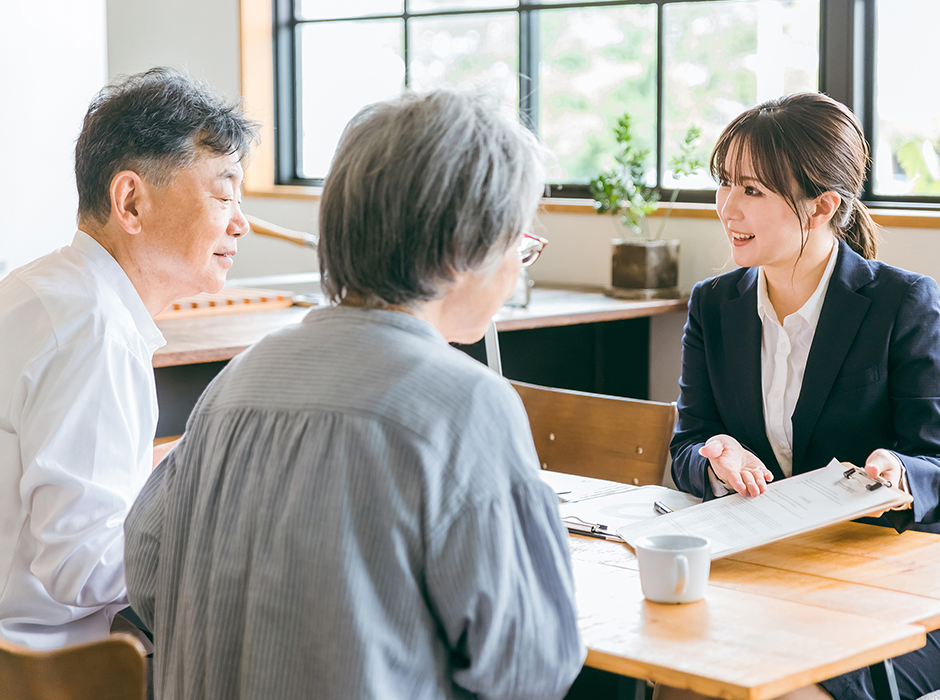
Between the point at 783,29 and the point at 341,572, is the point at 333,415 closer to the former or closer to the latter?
the point at 341,572

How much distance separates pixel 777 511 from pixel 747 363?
420 millimetres

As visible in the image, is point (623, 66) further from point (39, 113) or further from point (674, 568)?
point (674, 568)

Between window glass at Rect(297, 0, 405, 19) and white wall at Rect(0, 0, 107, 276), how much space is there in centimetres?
100

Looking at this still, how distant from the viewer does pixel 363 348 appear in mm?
Answer: 919

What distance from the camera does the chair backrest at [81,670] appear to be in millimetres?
877

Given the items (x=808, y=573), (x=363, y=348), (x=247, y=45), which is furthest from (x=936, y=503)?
(x=247, y=45)

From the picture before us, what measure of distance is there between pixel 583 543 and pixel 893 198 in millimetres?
2192

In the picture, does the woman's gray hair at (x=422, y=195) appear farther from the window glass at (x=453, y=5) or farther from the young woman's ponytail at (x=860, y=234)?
the window glass at (x=453, y=5)

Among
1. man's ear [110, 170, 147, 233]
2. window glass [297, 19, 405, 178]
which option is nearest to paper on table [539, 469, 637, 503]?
man's ear [110, 170, 147, 233]

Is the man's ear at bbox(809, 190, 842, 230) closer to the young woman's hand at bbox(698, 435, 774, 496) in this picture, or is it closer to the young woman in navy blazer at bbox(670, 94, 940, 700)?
the young woman in navy blazer at bbox(670, 94, 940, 700)

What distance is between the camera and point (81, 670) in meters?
0.88

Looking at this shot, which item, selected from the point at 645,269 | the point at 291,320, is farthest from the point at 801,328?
the point at 645,269

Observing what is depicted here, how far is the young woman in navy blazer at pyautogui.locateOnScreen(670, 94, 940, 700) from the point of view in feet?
5.53

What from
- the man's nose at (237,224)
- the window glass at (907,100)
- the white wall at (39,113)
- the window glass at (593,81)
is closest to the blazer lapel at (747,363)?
the man's nose at (237,224)
